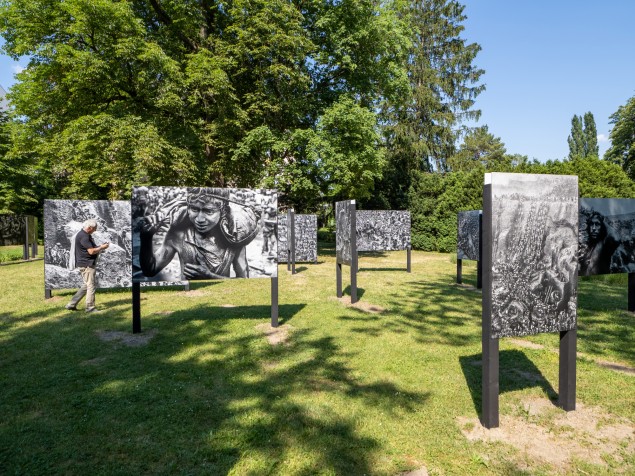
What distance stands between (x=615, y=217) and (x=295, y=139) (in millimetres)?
15957

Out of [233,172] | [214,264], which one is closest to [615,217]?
[214,264]

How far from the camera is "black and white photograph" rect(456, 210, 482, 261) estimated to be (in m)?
12.5

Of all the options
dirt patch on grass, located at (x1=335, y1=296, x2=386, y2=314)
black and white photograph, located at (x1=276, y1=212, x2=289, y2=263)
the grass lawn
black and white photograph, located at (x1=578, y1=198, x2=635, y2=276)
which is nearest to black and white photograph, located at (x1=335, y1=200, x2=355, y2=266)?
dirt patch on grass, located at (x1=335, y1=296, x2=386, y2=314)

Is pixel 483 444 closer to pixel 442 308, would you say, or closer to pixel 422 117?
pixel 442 308

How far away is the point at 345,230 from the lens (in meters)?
10.8

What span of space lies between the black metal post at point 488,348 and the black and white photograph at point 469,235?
8618 millimetres

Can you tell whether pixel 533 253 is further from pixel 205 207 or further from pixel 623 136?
pixel 623 136

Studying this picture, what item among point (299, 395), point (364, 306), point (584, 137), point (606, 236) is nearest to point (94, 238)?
point (364, 306)

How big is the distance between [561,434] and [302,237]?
15.8 metres

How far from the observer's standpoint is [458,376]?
5.52m

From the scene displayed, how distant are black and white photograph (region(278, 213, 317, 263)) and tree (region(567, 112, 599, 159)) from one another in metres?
72.4

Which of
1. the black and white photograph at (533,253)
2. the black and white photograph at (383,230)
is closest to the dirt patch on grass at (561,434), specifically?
the black and white photograph at (533,253)

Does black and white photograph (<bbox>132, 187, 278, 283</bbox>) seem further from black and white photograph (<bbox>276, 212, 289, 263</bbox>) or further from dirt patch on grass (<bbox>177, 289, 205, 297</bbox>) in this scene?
black and white photograph (<bbox>276, 212, 289, 263</bbox>)

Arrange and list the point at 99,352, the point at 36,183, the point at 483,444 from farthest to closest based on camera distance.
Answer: the point at 36,183 → the point at 99,352 → the point at 483,444
